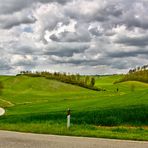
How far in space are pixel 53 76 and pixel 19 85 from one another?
23553mm

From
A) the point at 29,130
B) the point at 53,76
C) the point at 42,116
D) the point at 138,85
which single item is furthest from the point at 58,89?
the point at 29,130

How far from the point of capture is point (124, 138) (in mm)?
17031

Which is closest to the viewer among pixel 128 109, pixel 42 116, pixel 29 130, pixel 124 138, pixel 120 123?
pixel 124 138

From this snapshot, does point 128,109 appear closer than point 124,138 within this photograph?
No

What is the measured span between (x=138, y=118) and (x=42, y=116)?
8803 millimetres

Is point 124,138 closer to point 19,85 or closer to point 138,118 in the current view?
point 138,118

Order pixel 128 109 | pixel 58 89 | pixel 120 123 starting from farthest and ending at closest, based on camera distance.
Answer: pixel 58 89 < pixel 128 109 < pixel 120 123

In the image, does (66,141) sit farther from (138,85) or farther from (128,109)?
(138,85)

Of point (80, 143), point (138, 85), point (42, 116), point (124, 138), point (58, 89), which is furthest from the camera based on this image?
point (138, 85)

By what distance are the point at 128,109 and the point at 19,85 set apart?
140706 millimetres

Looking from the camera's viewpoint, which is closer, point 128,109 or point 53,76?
point 128,109

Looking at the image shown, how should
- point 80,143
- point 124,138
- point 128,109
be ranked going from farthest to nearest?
1. point 128,109
2. point 124,138
3. point 80,143

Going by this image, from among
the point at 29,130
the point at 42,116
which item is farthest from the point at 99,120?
the point at 29,130

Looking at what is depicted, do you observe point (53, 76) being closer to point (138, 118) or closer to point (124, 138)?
point (138, 118)
